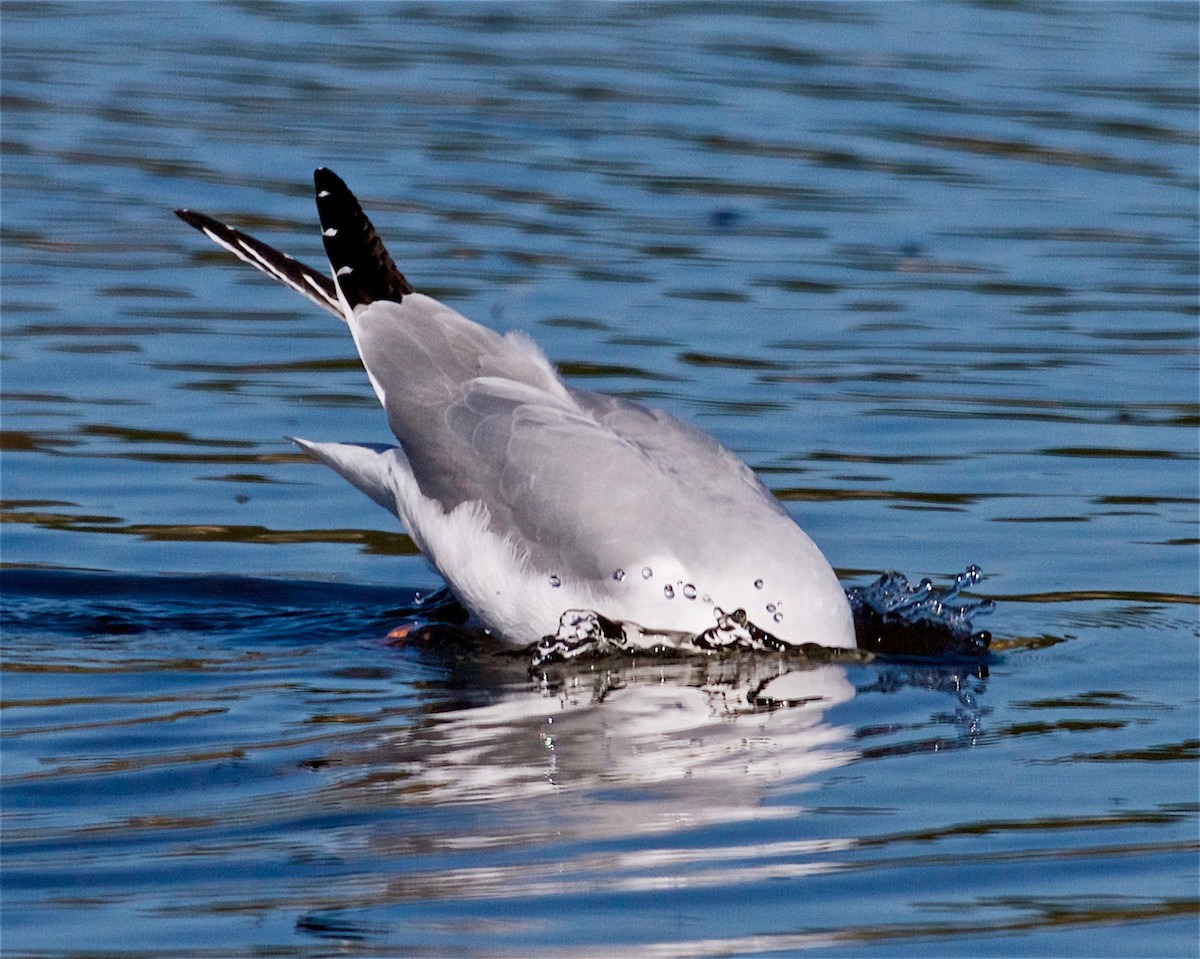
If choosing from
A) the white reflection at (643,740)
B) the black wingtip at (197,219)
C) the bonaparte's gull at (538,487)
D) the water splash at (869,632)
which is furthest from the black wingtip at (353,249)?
the white reflection at (643,740)

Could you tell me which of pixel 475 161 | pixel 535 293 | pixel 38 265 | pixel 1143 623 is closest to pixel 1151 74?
pixel 475 161

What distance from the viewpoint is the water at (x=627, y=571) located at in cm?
449

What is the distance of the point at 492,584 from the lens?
652 centimetres

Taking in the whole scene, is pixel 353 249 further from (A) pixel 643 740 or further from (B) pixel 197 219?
(A) pixel 643 740

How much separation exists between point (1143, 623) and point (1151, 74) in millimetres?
10202

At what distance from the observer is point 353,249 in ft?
23.5

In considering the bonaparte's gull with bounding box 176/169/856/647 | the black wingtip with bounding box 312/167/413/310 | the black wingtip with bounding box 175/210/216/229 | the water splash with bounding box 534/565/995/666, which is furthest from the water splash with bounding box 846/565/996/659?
the black wingtip with bounding box 175/210/216/229

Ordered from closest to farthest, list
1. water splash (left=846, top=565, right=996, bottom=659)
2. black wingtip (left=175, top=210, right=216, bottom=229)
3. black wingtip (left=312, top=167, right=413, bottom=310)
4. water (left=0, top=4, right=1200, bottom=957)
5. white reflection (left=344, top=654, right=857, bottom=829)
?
1. water (left=0, top=4, right=1200, bottom=957)
2. white reflection (left=344, top=654, right=857, bottom=829)
3. water splash (left=846, top=565, right=996, bottom=659)
4. black wingtip (left=312, top=167, right=413, bottom=310)
5. black wingtip (left=175, top=210, right=216, bottom=229)

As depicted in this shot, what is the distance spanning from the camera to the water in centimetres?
449

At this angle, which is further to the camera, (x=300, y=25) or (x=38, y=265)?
(x=300, y=25)

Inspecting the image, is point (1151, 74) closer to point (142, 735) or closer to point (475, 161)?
point (475, 161)

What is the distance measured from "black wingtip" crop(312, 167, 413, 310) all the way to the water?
92 centimetres

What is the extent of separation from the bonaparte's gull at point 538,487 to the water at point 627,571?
218mm

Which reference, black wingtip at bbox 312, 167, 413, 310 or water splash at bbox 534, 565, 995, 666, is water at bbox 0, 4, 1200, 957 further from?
black wingtip at bbox 312, 167, 413, 310
